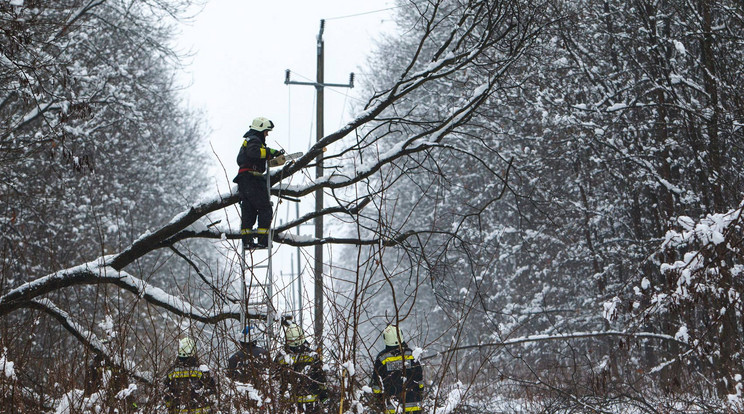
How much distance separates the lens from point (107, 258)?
586cm

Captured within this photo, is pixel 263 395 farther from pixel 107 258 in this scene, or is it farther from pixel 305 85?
pixel 305 85

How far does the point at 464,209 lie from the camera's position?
2134 centimetres

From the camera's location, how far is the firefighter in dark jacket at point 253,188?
247 inches

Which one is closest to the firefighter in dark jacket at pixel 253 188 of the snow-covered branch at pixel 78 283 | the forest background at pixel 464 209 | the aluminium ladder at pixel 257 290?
the forest background at pixel 464 209

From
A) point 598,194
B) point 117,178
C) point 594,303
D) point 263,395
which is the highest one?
point 117,178

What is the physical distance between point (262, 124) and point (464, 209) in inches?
587

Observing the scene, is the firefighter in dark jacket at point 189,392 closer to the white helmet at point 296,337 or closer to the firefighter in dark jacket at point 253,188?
the white helmet at point 296,337

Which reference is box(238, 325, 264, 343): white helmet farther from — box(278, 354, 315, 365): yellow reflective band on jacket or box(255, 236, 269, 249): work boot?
box(255, 236, 269, 249): work boot

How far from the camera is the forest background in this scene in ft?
14.1

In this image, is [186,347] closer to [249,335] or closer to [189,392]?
[189,392]

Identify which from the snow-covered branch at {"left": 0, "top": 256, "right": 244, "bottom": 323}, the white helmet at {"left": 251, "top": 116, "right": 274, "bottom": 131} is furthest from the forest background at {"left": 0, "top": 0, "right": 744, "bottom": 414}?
the white helmet at {"left": 251, "top": 116, "right": 274, "bottom": 131}

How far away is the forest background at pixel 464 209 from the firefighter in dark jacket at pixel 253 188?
14.3 inches

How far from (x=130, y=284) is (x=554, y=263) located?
11816 mm

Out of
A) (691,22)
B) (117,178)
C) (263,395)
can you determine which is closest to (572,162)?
(691,22)
